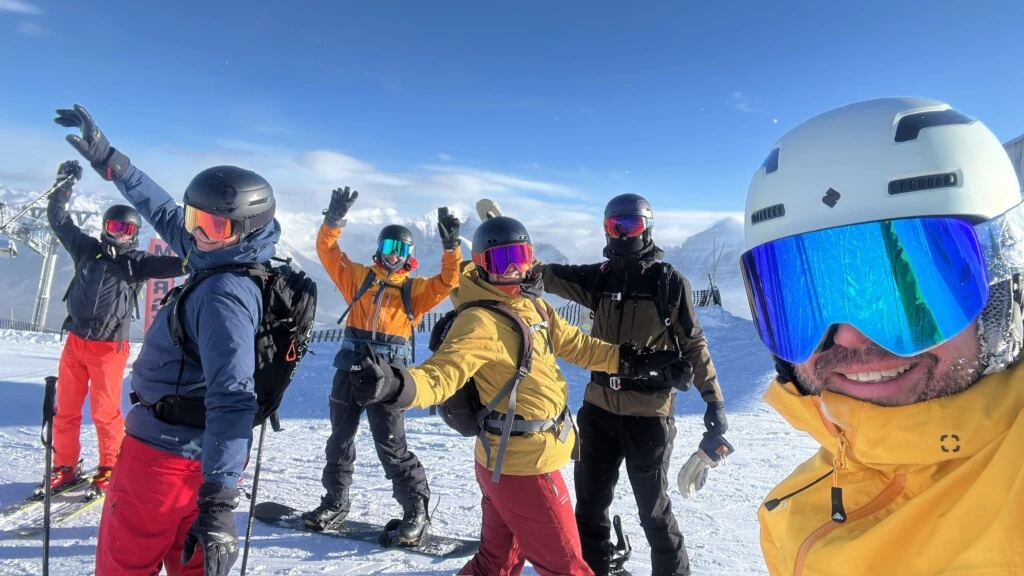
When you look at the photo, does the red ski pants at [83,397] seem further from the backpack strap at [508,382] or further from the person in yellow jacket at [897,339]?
the person in yellow jacket at [897,339]

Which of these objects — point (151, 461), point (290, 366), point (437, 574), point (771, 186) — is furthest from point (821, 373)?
point (437, 574)

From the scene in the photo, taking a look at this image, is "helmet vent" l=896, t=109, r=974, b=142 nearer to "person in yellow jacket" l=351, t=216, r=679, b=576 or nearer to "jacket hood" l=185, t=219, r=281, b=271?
"person in yellow jacket" l=351, t=216, r=679, b=576

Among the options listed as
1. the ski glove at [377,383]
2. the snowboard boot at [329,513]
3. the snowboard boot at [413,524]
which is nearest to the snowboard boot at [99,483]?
the snowboard boot at [329,513]

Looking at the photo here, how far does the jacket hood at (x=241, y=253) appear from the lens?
2385 mm

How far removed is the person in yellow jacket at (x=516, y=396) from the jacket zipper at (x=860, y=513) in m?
1.32

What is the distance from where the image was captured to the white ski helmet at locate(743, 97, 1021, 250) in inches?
48.7

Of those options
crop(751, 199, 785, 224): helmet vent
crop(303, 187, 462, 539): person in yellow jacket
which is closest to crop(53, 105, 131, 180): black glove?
crop(303, 187, 462, 539): person in yellow jacket

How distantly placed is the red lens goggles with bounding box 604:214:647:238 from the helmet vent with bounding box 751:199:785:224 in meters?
2.13

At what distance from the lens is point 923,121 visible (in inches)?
52.3

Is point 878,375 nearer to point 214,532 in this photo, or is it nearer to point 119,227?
point 214,532

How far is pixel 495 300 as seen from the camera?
281 cm

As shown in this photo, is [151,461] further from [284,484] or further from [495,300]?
[284,484]

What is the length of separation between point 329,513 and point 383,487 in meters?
1.05

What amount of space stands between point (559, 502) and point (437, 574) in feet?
5.52
